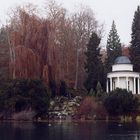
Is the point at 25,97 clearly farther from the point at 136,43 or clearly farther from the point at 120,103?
the point at 136,43

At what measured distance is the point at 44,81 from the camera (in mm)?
65250

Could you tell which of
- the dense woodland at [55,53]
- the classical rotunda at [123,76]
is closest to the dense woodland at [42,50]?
the dense woodland at [55,53]

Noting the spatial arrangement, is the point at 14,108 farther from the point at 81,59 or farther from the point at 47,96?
the point at 81,59

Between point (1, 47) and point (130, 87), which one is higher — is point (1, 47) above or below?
above

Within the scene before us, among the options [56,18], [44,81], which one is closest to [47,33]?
[44,81]

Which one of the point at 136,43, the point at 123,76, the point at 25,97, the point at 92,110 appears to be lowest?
the point at 92,110

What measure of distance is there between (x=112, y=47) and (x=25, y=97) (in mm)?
29850

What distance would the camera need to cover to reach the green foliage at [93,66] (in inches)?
2837

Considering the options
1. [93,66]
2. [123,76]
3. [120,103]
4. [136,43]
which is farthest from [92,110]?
[136,43]

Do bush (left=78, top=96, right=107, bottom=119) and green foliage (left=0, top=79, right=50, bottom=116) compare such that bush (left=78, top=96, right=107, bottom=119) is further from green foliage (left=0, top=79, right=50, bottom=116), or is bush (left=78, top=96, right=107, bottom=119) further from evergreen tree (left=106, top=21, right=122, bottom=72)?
evergreen tree (left=106, top=21, right=122, bottom=72)

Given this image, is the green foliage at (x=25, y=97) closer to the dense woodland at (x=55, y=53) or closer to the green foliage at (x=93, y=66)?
the dense woodland at (x=55, y=53)

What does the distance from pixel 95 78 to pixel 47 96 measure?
12.3m

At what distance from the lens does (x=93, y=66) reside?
72000 mm

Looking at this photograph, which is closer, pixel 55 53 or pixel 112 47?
pixel 55 53
